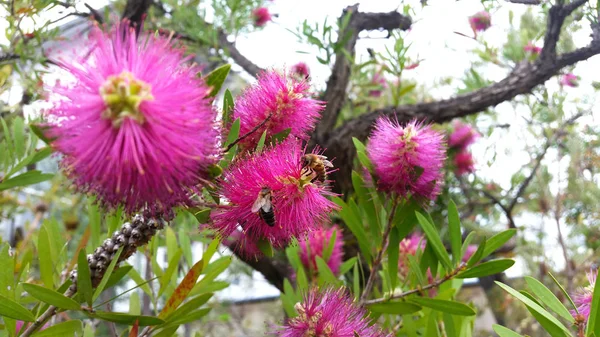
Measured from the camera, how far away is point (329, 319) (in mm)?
599

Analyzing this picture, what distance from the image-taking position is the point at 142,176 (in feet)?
1.39

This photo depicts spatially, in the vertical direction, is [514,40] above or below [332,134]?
above

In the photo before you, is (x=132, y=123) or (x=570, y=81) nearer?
(x=132, y=123)

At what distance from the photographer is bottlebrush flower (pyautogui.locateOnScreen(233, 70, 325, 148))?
0.61m

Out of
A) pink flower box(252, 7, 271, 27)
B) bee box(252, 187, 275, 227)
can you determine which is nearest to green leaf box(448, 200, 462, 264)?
bee box(252, 187, 275, 227)

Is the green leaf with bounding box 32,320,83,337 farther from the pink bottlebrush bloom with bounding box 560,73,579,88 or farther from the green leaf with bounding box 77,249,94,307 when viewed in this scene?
the pink bottlebrush bloom with bounding box 560,73,579,88

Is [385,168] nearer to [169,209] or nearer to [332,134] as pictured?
[169,209]

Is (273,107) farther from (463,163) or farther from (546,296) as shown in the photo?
(463,163)

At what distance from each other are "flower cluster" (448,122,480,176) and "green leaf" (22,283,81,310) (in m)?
1.72

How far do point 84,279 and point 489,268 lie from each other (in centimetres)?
50

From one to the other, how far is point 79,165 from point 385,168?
431mm

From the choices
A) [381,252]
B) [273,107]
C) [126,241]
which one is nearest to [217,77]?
[273,107]

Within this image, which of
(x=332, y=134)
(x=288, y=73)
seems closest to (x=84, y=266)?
(x=288, y=73)

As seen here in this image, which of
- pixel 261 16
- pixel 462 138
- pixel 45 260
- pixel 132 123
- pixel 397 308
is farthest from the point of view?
pixel 261 16
